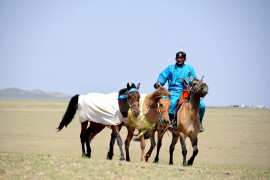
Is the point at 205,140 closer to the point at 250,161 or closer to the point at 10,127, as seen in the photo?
the point at 250,161

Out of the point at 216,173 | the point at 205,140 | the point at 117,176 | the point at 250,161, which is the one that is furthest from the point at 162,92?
the point at 205,140

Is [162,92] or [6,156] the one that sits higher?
[162,92]

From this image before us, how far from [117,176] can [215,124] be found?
26.6 meters

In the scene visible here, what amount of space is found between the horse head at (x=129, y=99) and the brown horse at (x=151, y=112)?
292 millimetres

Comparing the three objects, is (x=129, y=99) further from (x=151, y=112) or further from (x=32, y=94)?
(x=32, y=94)

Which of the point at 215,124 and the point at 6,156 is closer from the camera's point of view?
the point at 6,156

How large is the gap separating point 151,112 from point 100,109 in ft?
4.61

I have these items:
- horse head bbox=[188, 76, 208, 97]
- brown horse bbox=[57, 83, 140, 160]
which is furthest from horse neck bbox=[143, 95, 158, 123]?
horse head bbox=[188, 76, 208, 97]

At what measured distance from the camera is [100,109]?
1491 cm

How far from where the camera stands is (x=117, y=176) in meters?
10.7

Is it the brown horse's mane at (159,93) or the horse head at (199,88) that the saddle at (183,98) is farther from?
the horse head at (199,88)

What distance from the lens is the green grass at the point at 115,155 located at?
11141 mm

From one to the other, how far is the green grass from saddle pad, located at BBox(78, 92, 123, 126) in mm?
1073

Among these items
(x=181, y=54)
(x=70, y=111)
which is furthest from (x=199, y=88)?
(x=70, y=111)
